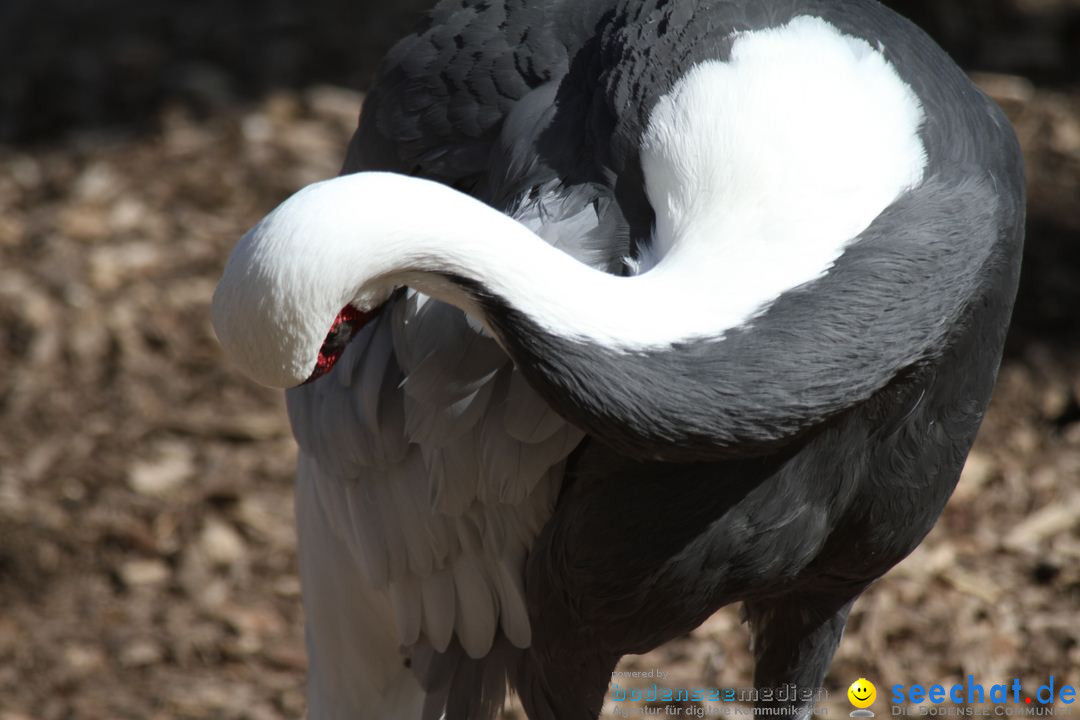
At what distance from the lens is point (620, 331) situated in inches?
65.3

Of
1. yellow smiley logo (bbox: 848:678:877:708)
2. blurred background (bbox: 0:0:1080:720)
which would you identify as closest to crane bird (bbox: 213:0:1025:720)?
yellow smiley logo (bbox: 848:678:877:708)

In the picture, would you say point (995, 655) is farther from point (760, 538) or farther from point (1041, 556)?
point (760, 538)

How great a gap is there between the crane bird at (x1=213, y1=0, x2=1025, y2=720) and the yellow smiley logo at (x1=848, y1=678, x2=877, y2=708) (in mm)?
439

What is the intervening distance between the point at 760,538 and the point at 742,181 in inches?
21.5

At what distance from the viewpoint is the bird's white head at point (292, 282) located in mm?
1510

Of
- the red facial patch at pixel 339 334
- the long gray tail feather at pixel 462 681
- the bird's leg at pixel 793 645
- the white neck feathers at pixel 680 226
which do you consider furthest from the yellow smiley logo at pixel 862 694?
the red facial patch at pixel 339 334

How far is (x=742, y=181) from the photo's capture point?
1852 mm

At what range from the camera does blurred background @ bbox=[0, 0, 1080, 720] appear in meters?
3.48

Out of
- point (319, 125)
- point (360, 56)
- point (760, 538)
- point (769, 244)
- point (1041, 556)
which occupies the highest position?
point (360, 56)

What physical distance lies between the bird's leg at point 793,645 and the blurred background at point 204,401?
1.73 feet

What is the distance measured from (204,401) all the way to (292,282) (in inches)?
110

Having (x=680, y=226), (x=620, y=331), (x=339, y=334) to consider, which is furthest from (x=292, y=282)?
(x=680, y=226)

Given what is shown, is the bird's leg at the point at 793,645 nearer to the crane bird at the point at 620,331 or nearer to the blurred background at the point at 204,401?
the crane bird at the point at 620,331

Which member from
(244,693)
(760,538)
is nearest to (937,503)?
(760,538)
